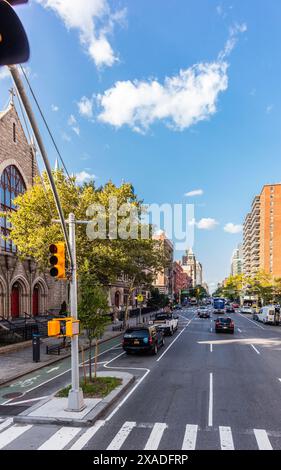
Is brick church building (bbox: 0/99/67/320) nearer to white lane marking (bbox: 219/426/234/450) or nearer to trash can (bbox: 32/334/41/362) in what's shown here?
trash can (bbox: 32/334/41/362)

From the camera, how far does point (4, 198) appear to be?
31.7 metres

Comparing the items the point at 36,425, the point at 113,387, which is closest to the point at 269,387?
the point at 113,387

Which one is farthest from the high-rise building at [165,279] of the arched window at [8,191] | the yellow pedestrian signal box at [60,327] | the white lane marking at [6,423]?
the white lane marking at [6,423]

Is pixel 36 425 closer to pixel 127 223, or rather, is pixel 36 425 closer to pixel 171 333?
pixel 127 223

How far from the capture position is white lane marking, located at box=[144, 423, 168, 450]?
8.30 meters

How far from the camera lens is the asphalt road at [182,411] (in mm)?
8586

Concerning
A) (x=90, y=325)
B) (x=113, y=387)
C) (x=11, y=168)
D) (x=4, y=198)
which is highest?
(x=11, y=168)

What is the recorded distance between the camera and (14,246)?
105 ft

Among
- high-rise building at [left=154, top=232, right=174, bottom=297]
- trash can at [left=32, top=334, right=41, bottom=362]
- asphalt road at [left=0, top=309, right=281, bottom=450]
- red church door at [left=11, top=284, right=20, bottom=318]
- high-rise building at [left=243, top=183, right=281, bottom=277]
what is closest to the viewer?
asphalt road at [left=0, top=309, right=281, bottom=450]

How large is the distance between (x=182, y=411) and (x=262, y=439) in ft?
9.15

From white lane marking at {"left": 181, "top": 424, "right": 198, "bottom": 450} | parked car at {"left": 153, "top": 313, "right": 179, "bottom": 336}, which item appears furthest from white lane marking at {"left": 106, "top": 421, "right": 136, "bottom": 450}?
parked car at {"left": 153, "top": 313, "right": 179, "bottom": 336}

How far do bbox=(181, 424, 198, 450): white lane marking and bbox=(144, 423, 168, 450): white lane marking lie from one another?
0.62 meters

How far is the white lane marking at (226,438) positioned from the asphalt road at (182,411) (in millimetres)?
24

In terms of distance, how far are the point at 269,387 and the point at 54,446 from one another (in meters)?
9.03
